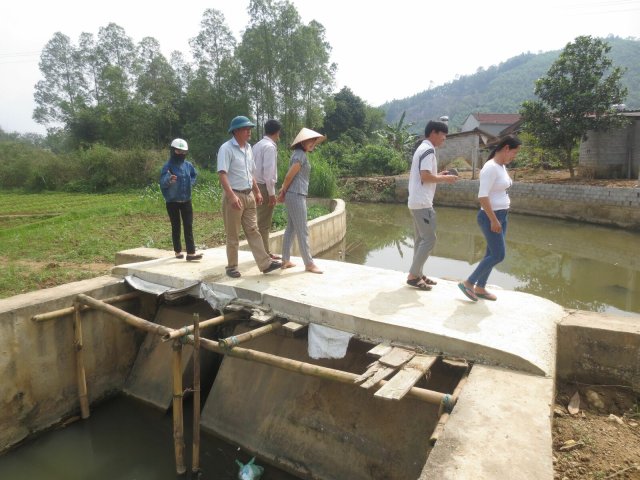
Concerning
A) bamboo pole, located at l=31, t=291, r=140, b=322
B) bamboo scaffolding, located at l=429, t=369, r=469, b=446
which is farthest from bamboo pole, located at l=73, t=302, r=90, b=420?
bamboo scaffolding, located at l=429, t=369, r=469, b=446

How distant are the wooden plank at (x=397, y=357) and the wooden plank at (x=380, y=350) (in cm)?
4

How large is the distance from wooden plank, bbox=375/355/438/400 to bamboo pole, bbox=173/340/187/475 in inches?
66.6

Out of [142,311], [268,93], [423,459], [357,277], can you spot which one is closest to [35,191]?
[268,93]

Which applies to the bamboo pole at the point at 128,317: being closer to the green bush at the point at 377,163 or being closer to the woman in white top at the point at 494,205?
the woman in white top at the point at 494,205

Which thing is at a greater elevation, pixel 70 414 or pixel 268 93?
pixel 268 93

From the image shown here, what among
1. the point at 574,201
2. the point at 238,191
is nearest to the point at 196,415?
the point at 238,191

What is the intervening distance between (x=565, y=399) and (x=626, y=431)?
1.58 feet

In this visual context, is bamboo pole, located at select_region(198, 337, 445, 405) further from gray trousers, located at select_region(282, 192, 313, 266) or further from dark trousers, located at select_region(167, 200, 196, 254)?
dark trousers, located at select_region(167, 200, 196, 254)

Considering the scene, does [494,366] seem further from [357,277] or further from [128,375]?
[128,375]

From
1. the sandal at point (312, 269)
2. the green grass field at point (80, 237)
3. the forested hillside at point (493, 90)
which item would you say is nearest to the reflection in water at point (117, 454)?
the green grass field at point (80, 237)

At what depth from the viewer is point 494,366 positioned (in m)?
2.86

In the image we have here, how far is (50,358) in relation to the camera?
4238 millimetres

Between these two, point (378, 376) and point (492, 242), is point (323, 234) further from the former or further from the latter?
point (378, 376)

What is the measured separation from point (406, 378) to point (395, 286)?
165 cm
